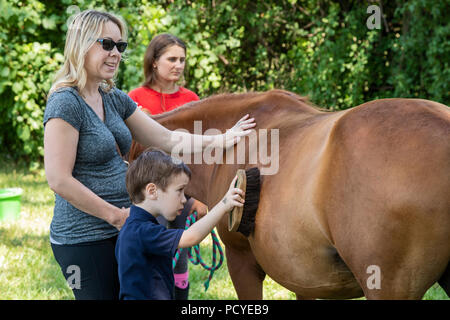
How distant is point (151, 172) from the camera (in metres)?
1.89

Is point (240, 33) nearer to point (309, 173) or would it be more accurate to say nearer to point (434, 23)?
point (434, 23)

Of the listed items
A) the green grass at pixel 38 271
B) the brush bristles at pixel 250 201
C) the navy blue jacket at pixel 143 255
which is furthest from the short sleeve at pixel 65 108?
the green grass at pixel 38 271

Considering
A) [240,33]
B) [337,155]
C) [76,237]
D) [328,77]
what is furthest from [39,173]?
[337,155]

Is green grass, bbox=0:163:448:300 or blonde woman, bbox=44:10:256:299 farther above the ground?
blonde woman, bbox=44:10:256:299

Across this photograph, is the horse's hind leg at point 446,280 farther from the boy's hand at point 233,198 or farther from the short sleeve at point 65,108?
the short sleeve at point 65,108

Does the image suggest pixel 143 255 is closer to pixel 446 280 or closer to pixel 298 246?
pixel 298 246

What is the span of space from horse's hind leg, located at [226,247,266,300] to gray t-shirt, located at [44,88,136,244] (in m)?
0.71

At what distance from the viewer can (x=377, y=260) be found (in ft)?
5.84

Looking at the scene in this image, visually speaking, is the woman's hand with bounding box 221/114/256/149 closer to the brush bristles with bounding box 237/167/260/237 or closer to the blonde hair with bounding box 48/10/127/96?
the brush bristles with bounding box 237/167/260/237

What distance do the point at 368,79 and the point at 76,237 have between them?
5443 millimetres

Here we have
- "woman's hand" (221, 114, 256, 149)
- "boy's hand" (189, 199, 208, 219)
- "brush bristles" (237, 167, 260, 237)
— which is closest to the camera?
"brush bristles" (237, 167, 260, 237)

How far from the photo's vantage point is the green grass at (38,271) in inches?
145

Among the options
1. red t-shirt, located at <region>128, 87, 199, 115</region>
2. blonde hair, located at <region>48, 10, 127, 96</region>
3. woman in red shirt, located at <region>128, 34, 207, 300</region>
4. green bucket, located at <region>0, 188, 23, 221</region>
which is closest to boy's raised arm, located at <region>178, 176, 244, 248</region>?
blonde hair, located at <region>48, 10, 127, 96</region>

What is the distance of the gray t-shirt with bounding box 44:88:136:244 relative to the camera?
1965 mm
